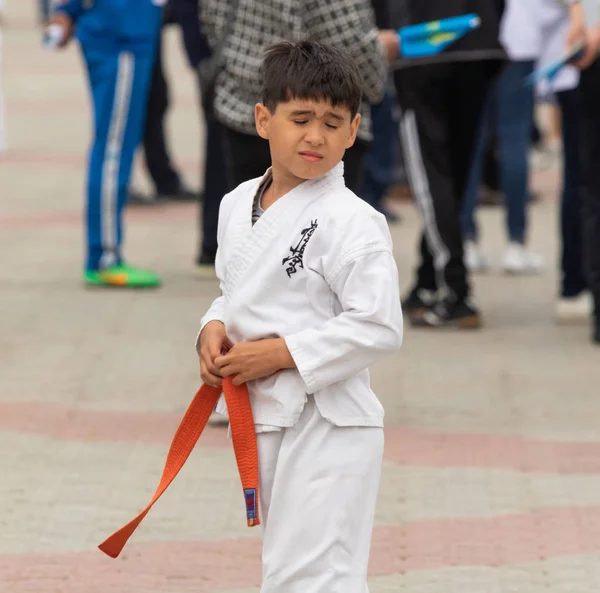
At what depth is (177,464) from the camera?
3350 mm

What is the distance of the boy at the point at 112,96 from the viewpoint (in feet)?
24.9

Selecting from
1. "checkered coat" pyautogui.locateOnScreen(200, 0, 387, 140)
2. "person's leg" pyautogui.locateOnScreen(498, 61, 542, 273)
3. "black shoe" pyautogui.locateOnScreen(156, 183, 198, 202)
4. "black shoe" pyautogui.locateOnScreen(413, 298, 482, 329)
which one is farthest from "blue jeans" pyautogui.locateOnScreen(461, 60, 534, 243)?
"black shoe" pyautogui.locateOnScreen(156, 183, 198, 202)

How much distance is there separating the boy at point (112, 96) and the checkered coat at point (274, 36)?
1.97m

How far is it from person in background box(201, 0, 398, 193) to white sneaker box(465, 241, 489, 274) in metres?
3.03

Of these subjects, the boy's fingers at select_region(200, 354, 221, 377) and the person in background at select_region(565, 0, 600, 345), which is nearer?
the boy's fingers at select_region(200, 354, 221, 377)

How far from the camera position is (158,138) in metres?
10.9

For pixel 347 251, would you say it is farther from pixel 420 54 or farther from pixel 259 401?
pixel 420 54

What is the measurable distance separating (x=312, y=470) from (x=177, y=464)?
378 mm

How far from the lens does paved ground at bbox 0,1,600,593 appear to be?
14.1 ft

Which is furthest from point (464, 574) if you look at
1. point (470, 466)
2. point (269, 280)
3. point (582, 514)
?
point (269, 280)

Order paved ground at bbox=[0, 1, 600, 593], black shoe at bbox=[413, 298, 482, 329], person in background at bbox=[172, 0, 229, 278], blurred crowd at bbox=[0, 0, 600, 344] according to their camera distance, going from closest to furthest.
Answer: paved ground at bbox=[0, 1, 600, 593], blurred crowd at bbox=[0, 0, 600, 344], black shoe at bbox=[413, 298, 482, 329], person in background at bbox=[172, 0, 229, 278]

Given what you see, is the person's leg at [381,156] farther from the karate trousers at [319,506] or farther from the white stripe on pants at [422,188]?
the karate trousers at [319,506]

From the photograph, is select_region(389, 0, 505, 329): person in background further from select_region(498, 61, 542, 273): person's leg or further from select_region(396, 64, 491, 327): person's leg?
select_region(498, 61, 542, 273): person's leg

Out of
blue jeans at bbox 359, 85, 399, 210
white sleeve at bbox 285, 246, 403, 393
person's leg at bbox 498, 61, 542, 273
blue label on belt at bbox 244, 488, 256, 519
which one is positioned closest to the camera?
white sleeve at bbox 285, 246, 403, 393
